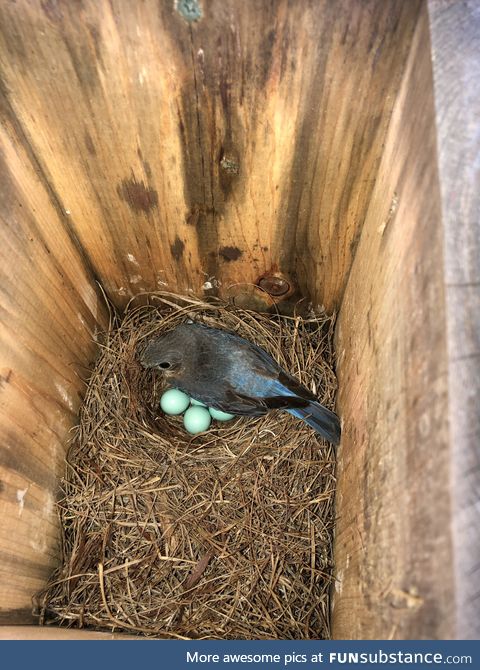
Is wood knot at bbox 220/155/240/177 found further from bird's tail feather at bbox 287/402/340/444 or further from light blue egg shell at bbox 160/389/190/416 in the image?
light blue egg shell at bbox 160/389/190/416

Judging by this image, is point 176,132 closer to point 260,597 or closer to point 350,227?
point 350,227

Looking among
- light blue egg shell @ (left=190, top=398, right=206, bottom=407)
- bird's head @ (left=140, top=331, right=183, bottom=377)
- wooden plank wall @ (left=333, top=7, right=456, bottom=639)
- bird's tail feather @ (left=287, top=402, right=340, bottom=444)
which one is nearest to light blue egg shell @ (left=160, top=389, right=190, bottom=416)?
light blue egg shell @ (left=190, top=398, right=206, bottom=407)

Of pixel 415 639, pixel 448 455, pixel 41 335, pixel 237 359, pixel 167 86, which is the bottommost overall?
pixel 237 359

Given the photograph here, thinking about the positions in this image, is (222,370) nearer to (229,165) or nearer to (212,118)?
(229,165)

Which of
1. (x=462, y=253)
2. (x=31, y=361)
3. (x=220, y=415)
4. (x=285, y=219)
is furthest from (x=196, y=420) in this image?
(x=462, y=253)

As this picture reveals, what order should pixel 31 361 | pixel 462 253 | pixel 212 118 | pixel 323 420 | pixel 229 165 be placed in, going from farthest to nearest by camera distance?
pixel 323 420 < pixel 31 361 < pixel 229 165 < pixel 212 118 < pixel 462 253
